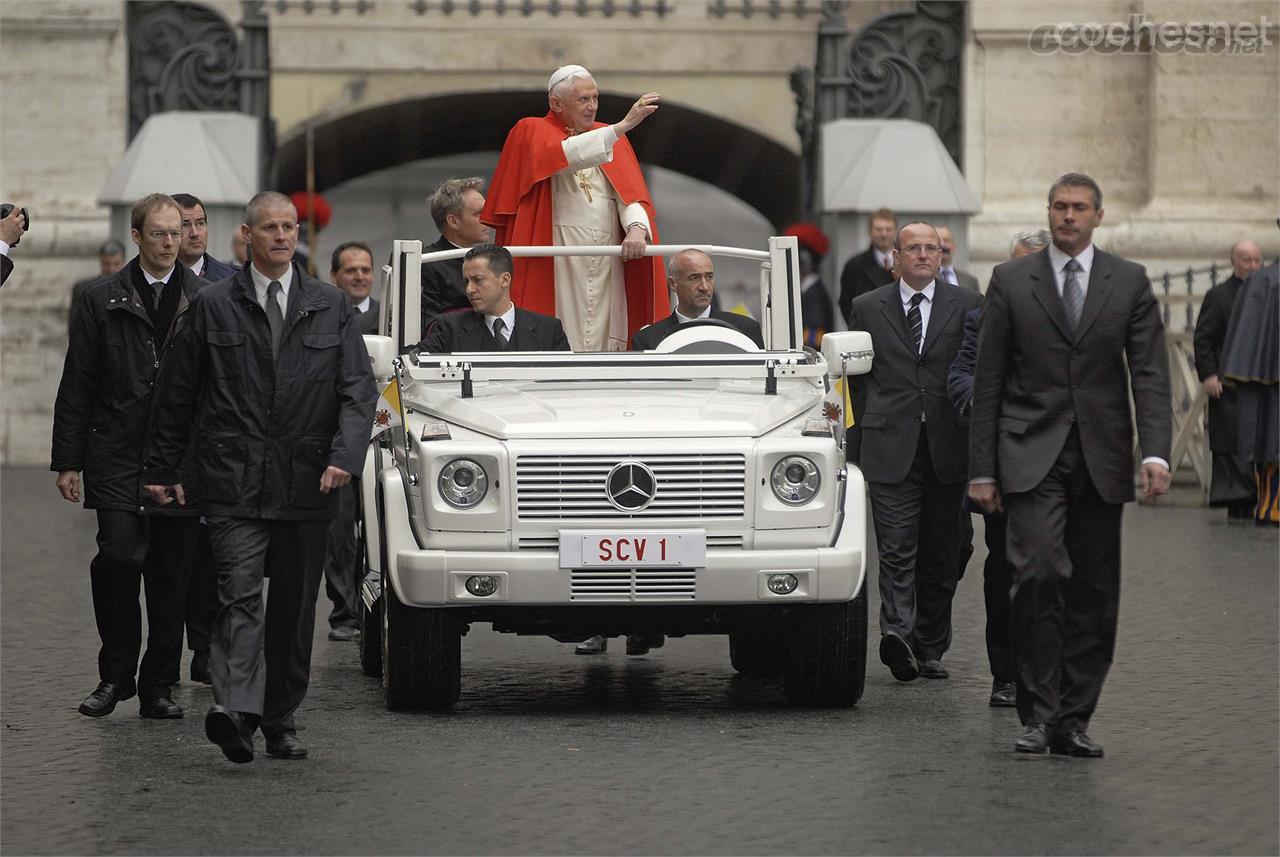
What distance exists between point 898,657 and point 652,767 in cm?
235

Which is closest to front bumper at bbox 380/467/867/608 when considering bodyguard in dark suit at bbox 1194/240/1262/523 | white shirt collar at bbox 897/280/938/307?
white shirt collar at bbox 897/280/938/307

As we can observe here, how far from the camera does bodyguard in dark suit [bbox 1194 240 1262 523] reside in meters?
18.1

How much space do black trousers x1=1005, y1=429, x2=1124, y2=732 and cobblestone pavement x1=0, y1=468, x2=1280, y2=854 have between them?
286 millimetres

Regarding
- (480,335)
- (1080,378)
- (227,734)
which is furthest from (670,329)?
(227,734)

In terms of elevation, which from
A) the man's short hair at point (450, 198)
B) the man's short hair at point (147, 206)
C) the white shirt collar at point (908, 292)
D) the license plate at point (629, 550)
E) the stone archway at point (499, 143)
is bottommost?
the license plate at point (629, 550)

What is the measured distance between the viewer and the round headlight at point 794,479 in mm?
9102

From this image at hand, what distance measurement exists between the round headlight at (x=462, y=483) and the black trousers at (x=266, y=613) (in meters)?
0.85

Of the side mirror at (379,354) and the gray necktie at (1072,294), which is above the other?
the gray necktie at (1072,294)

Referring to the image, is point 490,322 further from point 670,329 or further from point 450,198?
point 450,198

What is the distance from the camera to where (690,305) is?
1062 centimetres

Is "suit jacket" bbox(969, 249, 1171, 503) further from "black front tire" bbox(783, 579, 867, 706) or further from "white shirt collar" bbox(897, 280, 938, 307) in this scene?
"white shirt collar" bbox(897, 280, 938, 307)

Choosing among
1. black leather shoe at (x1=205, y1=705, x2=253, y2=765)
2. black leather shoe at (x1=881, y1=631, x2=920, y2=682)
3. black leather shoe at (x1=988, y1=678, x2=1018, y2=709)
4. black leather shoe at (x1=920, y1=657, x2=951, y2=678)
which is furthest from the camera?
black leather shoe at (x1=920, y1=657, x2=951, y2=678)

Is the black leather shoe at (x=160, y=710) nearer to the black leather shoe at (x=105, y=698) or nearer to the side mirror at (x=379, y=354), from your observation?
the black leather shoe at (x=105, y=698)

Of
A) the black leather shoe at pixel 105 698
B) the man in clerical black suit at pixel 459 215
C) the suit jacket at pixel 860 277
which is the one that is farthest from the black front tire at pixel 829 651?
the suit jacket at pixel 860 277
